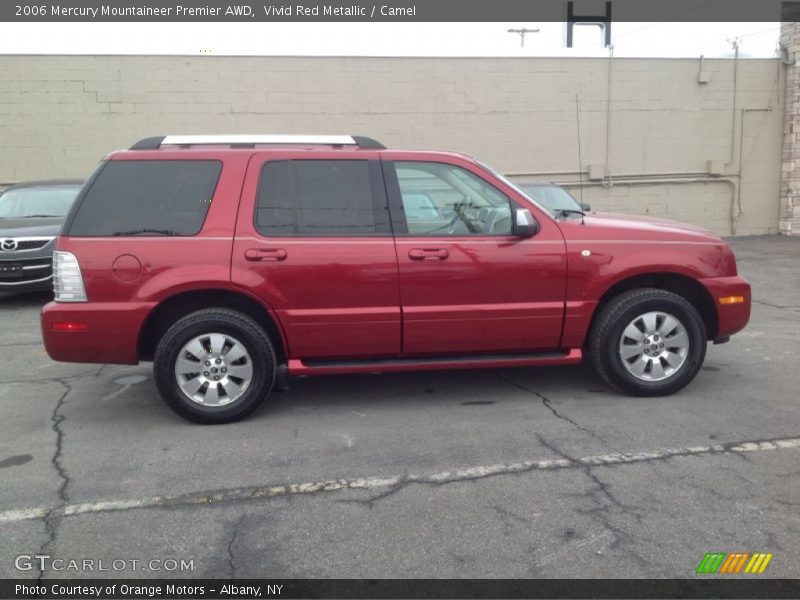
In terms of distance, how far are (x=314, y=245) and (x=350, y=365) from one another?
2.94ft

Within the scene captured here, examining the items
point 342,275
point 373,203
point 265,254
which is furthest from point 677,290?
point 265,254

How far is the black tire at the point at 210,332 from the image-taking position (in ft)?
16.0

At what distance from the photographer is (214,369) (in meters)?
4.95

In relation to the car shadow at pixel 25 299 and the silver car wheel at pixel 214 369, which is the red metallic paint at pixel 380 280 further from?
the car shadow at pixel 25 299

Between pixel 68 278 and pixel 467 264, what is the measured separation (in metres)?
2.72

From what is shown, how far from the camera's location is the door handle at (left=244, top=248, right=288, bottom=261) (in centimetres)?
491

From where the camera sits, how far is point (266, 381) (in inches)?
197

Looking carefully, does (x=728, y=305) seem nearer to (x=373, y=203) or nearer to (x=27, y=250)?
(x=373, y=203)

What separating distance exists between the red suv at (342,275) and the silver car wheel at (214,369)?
10 millimetres

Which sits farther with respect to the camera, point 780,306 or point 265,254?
point 780,306

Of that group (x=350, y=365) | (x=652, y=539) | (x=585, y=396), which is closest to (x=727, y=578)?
(x=652, y=539)

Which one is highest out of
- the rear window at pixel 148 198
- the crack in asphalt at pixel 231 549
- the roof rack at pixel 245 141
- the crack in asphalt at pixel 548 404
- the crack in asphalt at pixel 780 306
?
the roof rack at pixel 245 141

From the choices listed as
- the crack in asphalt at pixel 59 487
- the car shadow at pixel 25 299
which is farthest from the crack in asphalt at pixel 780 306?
the car shadow at pixel 25 299

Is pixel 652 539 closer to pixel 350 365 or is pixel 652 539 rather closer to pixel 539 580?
pixel 539 580
